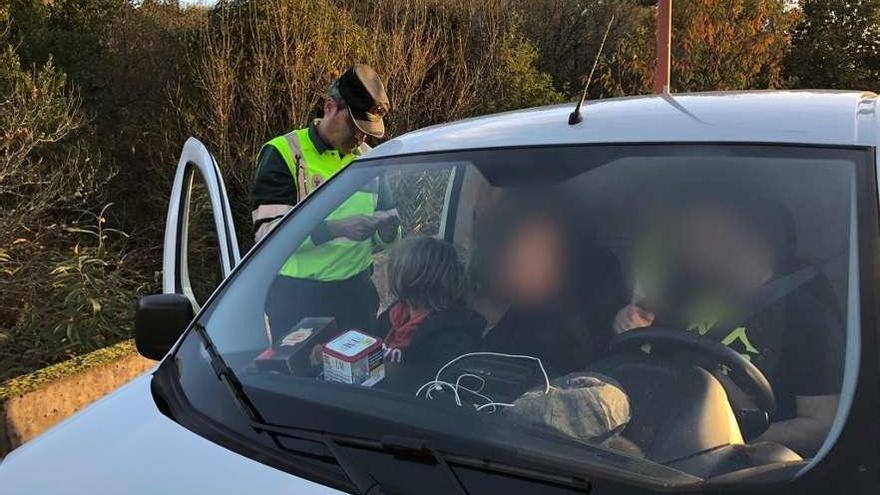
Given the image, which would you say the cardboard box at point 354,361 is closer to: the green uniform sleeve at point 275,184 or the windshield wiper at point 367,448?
the windshield wiper at point 367,448

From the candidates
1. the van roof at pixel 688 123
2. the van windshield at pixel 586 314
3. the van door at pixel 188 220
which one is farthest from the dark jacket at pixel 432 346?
the van door at pixel 188 220

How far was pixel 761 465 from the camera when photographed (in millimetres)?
1274

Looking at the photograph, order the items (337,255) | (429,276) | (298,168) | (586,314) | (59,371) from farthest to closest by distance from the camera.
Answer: (59,371)
(298,168)
(337,255)
(429,276)
(586,314)

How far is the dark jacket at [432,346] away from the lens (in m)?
1.71

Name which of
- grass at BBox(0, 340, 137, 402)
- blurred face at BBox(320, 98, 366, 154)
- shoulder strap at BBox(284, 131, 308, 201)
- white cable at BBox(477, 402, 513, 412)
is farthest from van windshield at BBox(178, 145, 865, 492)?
grass at BBox(0, 340, 137, 402)

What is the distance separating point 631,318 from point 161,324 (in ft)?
4.23

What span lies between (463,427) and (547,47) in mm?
19561

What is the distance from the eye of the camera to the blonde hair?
2004mm

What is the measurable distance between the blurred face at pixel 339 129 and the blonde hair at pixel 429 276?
1.18m

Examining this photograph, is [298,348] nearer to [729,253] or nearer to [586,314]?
[586,314]

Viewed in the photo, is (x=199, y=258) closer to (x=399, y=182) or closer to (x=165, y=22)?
(x=399, y=182)

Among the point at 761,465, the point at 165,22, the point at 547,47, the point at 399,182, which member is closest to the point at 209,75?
the point at 165,22

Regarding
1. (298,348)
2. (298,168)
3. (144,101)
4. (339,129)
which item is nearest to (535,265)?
(298,348)

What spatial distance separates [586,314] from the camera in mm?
1766
